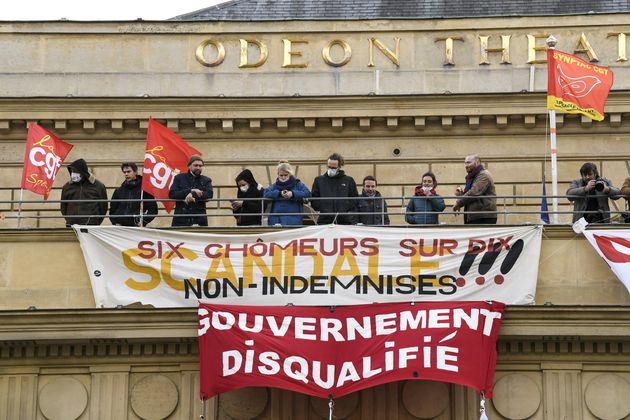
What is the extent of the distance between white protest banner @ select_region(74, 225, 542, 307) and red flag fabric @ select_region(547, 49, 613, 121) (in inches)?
164

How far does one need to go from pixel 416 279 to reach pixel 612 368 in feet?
10.2

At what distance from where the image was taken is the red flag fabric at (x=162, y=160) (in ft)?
110

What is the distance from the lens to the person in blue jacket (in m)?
31.0

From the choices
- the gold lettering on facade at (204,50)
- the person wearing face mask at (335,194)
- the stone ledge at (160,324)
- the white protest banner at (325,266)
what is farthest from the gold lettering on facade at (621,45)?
the stone ledge at (160,324)

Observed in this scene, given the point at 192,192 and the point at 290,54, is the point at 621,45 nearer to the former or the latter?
the point at 290,54

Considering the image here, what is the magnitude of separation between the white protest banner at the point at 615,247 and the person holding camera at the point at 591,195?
1.13 ft

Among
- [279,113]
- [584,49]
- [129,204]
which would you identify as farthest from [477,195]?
[584,49]

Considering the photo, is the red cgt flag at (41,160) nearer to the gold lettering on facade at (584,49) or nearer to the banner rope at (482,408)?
the banner rope at (482,408)


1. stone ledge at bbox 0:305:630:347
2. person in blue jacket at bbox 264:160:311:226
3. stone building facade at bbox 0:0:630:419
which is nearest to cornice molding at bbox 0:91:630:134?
stone building facade at bbox 0:0:630:419

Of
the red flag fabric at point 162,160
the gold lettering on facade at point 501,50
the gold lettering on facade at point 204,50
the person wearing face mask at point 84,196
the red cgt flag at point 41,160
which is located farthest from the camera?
the gold lettering on facade at point 204,50

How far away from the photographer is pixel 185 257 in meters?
31.2

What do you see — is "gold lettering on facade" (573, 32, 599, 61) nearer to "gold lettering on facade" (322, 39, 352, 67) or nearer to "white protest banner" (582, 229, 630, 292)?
"gold lettering on facade" (322, 39, 352, 67)

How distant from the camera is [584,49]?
132 feet

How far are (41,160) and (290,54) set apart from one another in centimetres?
736
